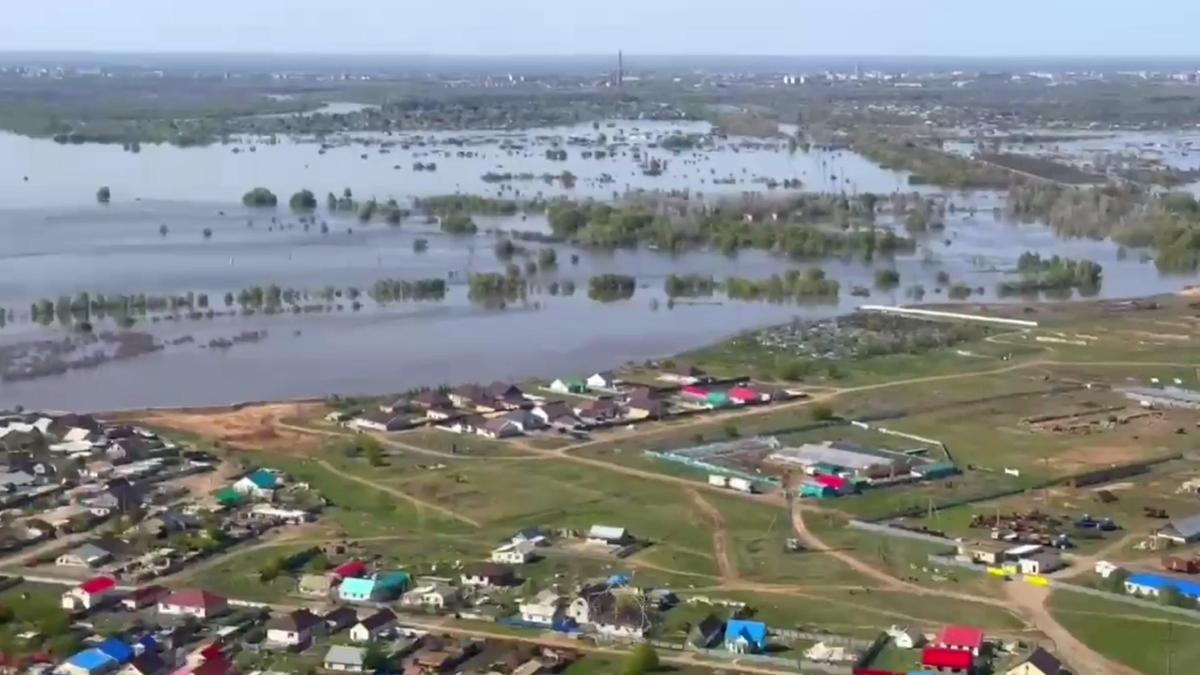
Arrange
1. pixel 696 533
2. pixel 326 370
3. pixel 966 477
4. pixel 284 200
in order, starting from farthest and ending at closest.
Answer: pixel 284 200
pixel 326 370
pixel 966 477
pixel 696 533

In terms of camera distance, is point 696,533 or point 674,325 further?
point 674,325

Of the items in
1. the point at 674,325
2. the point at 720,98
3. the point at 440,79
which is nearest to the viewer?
the point at 674,325

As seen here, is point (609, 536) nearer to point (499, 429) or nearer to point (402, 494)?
point (402, 494)

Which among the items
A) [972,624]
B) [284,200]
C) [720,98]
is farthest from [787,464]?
[720,98]

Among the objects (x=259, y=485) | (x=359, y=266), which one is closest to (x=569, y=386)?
(x=259, y=485)

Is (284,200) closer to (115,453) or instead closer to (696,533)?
(115,453)

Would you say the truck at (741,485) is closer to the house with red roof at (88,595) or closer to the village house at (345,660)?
the village house at (345,660)
